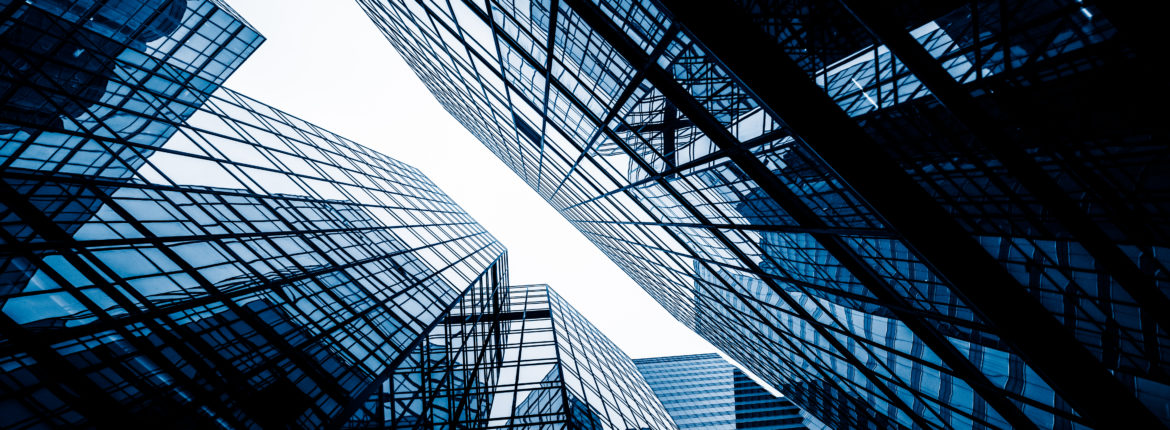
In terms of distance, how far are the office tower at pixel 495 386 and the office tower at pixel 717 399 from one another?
6258cm

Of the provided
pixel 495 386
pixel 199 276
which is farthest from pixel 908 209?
pixel 495 386

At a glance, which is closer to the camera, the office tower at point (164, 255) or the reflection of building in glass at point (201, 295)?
the reflection of building in glass at point (201, 295)

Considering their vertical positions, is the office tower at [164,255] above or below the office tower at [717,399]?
above

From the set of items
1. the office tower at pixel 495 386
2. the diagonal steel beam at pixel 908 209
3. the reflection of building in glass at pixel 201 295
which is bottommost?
the office tower at pixel 495 386

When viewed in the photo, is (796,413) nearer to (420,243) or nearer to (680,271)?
(680,271)

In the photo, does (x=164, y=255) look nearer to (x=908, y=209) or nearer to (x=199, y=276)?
(x=199, y=276)

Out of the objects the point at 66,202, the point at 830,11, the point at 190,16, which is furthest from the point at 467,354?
the point at 190,16

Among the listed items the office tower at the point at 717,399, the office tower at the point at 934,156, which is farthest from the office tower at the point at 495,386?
the office tower at the point at 717,399

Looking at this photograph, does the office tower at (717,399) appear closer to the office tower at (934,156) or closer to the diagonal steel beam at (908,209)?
the office tower at (934,156)

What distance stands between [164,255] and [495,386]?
1004 centimetres

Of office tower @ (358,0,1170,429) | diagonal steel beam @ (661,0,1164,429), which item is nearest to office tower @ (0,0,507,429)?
office tower @ (358,0,1170,429)

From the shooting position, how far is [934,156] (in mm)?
7062

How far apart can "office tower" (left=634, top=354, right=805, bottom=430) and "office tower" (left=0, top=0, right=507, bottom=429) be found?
2779 inches

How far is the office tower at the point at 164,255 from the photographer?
6660 millimetres
